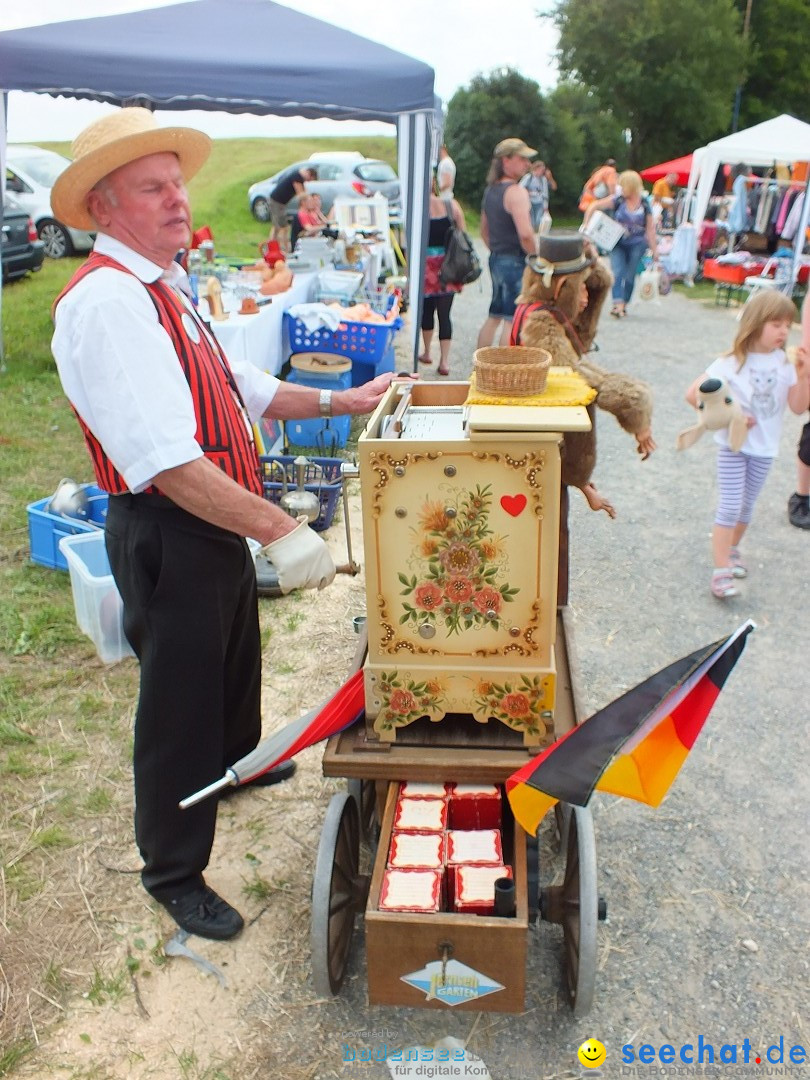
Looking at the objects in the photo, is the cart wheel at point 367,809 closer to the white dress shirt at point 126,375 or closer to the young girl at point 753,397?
Result: the white dress shirt at point 126,375

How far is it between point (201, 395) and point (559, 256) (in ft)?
5.26

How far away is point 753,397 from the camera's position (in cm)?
397

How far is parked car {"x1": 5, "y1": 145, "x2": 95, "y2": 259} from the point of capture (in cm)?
1329

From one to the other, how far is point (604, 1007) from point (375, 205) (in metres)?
10.9

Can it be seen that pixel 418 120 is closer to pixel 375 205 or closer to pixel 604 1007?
pixel 375 205

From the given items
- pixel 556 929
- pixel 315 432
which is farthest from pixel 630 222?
pixel 556 929

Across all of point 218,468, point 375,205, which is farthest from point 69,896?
point 375,205

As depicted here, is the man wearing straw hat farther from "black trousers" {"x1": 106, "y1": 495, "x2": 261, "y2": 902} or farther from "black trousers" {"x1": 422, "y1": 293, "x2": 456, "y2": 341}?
"black trousers" {"x1": 422, "y1": 293, "x2": 456, "y2": 341}

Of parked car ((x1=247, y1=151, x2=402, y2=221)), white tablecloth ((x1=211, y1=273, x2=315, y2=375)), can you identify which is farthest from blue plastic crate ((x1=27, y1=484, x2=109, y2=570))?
parked car ((x1=247, y1=151, x2=402, y2=221))

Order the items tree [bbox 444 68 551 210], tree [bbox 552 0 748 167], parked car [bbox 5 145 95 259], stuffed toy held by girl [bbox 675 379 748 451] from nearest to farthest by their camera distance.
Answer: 1. stuffed toy held by girl [bbox 675 379 748 451]
2. parked car [bbox 5 145 95 259]
3. tree [bbox 444 68 551 210]
4. tree [bbox 552 0 748 167]

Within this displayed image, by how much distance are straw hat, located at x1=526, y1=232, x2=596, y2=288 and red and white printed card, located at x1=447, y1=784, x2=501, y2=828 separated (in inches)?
69.5

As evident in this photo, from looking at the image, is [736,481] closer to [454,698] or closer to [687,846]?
[687,846]

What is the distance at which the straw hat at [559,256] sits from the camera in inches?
118

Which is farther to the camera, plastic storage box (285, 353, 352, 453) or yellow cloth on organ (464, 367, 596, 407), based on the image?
plastic storage box (285, 353, 352, 453)
